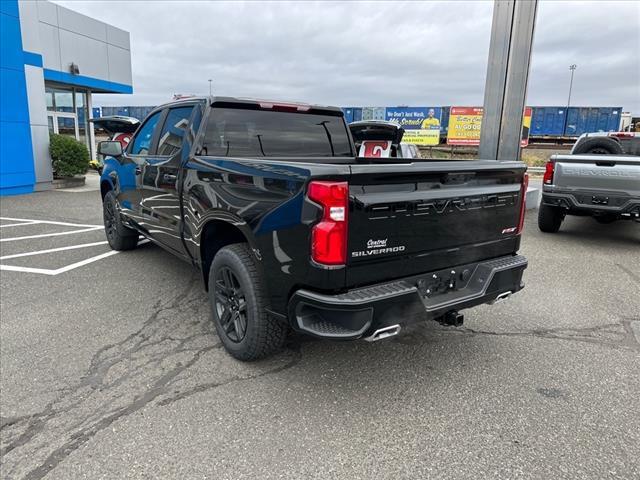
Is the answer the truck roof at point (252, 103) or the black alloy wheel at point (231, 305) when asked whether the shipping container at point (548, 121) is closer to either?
the truck roof at point (252, 103)

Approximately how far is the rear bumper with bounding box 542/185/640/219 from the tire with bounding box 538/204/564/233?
0.38 meters

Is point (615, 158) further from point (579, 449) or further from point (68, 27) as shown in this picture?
point (68, 27)

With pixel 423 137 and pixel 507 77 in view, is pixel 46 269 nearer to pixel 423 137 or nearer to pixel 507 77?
pixel 507 77

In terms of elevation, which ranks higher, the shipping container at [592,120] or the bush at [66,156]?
the shipping container at [592,120]

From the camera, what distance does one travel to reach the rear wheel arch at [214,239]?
11.3ft

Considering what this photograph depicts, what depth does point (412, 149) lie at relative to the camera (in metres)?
12.6

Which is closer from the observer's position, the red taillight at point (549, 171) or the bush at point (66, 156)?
the red taillight at point (549, 171)

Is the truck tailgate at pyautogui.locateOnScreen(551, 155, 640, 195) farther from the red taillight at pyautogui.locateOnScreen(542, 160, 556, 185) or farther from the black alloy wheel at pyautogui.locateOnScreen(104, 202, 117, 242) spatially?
the black alloy wheel at pyautogui.locateOnScreen(104, 202, 117, 242)

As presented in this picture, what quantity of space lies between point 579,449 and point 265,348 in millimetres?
1888

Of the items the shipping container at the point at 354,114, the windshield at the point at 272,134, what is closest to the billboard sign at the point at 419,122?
the shipping container at the point at 354,114

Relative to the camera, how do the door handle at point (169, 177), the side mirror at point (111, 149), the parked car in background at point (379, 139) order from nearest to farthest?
the door handle at point (169, 177) < the side mirror at point (111, 149) < the parked car in background at point (379, 139)

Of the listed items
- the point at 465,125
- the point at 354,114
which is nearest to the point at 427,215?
the point at 465,125

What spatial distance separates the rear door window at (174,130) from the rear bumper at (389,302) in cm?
223

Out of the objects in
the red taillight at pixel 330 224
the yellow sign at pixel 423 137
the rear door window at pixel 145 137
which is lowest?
the red taillight at pixel 330 224
